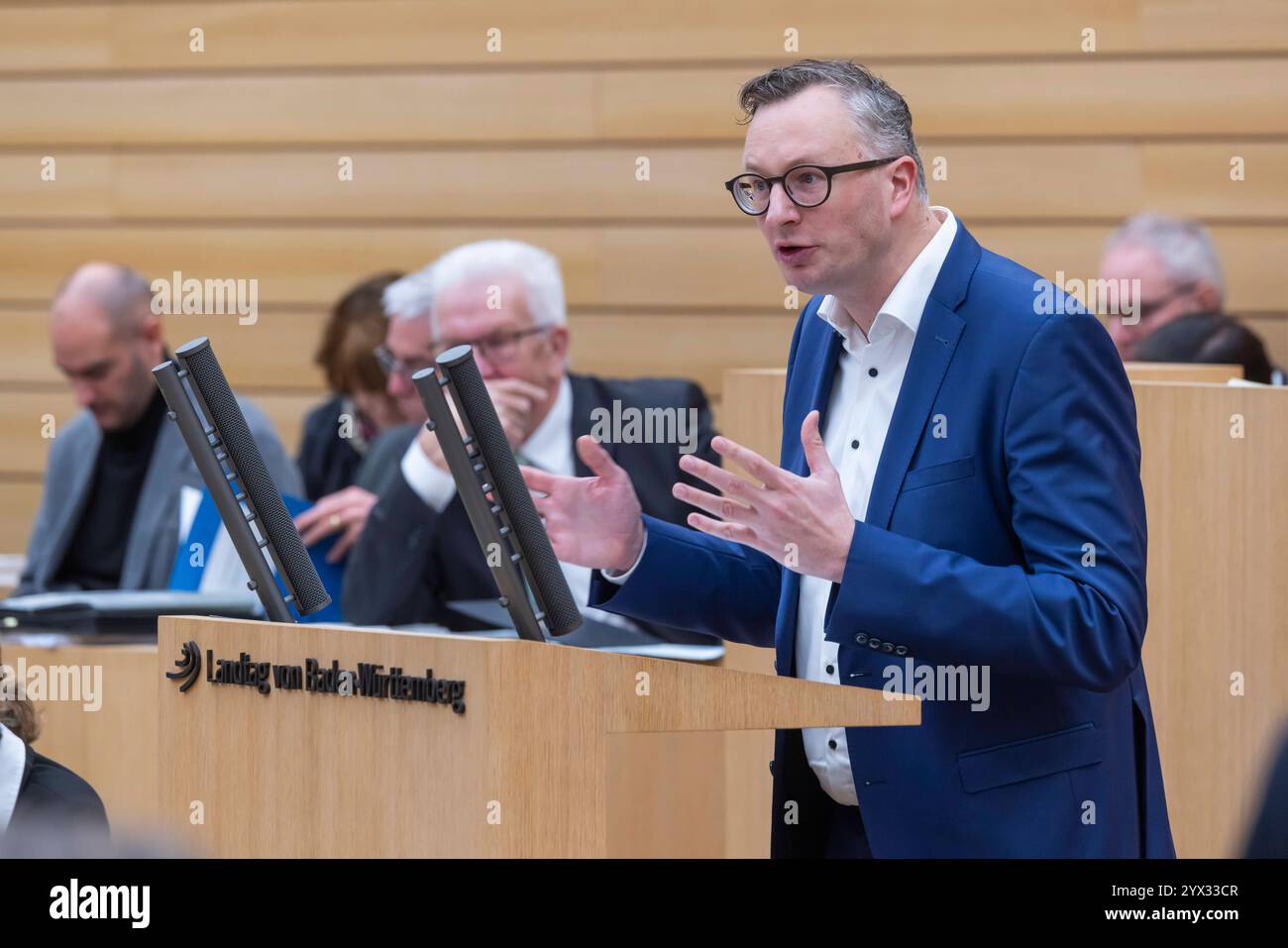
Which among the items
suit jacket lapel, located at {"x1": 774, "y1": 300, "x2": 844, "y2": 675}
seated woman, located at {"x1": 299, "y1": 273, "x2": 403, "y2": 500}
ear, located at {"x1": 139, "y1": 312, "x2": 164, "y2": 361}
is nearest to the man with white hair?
seated woman, located at {"x1": 299, "y1": 273, "x2": 403, "y2": 500}

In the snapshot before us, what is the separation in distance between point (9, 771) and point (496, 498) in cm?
80

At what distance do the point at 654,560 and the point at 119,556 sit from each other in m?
2.88

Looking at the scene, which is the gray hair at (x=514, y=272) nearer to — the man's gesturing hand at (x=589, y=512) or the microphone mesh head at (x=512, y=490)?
the man's gesturing hand at (x=589, y=512)

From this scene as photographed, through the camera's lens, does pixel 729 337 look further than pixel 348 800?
Yes

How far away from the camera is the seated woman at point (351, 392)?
5059mm

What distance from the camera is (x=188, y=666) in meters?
2.05

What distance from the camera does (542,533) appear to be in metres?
1.88

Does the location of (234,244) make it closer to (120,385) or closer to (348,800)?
(120,385)
